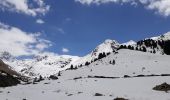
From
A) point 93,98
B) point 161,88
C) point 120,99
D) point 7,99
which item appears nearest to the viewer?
point 120,99

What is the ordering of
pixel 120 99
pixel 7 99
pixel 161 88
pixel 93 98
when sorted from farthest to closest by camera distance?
pixel 161 88
pixel 7 99
pixel 93 98
pixel 120 99

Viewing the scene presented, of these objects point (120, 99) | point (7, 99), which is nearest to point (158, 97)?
point (120, 99)

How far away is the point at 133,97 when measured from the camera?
3728 cm

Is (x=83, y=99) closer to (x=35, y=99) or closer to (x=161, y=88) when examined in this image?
(x=35, y=99)

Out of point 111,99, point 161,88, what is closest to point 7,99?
point 111,99

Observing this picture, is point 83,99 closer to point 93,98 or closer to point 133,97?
point 93,98

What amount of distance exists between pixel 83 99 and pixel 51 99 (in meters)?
4.15

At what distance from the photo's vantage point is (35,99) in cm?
3997

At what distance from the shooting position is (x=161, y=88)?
141 ft

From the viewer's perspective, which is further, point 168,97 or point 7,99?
point 7,99

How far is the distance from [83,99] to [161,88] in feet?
38.2

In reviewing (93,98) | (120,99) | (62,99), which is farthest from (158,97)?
(62,99)

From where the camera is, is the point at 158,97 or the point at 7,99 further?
the point at 7,99

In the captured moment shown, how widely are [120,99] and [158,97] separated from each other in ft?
14.0
